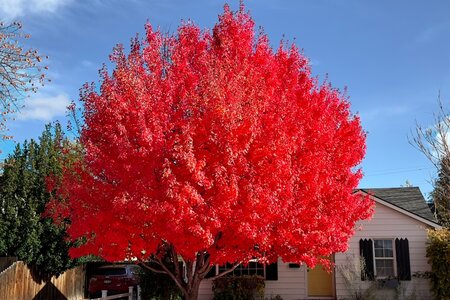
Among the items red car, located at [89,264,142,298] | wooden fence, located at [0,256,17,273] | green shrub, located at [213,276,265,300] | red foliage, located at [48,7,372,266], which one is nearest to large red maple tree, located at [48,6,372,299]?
red foliage, located at [48,7,372,266]

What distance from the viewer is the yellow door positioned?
2000 cm

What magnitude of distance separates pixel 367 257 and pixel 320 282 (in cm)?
207

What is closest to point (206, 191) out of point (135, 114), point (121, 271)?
point (135, 114)

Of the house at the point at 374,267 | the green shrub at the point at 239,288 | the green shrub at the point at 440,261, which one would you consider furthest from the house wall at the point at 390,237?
the green shrub at the point at 239,288

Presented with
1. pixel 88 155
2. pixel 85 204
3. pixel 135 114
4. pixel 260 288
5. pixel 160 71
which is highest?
pixel 160 71

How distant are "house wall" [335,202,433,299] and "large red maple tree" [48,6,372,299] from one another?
5.21 metres

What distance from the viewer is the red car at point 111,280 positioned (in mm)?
25859

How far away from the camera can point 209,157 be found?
39.1 ft

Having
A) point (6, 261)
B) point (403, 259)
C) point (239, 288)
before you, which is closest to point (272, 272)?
point (239, 288)

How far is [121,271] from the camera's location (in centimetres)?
2666

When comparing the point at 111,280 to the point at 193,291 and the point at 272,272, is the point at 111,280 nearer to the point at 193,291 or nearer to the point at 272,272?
the point at 272,272

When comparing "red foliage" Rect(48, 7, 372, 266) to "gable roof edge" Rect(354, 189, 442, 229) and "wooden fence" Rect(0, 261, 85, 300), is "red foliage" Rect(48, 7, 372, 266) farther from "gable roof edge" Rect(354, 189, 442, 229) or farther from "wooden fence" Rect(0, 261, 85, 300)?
"wooden fence" Rect(0, 261, 85, 300)

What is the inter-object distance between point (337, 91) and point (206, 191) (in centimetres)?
632

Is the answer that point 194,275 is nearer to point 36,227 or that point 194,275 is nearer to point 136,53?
point 136,53
